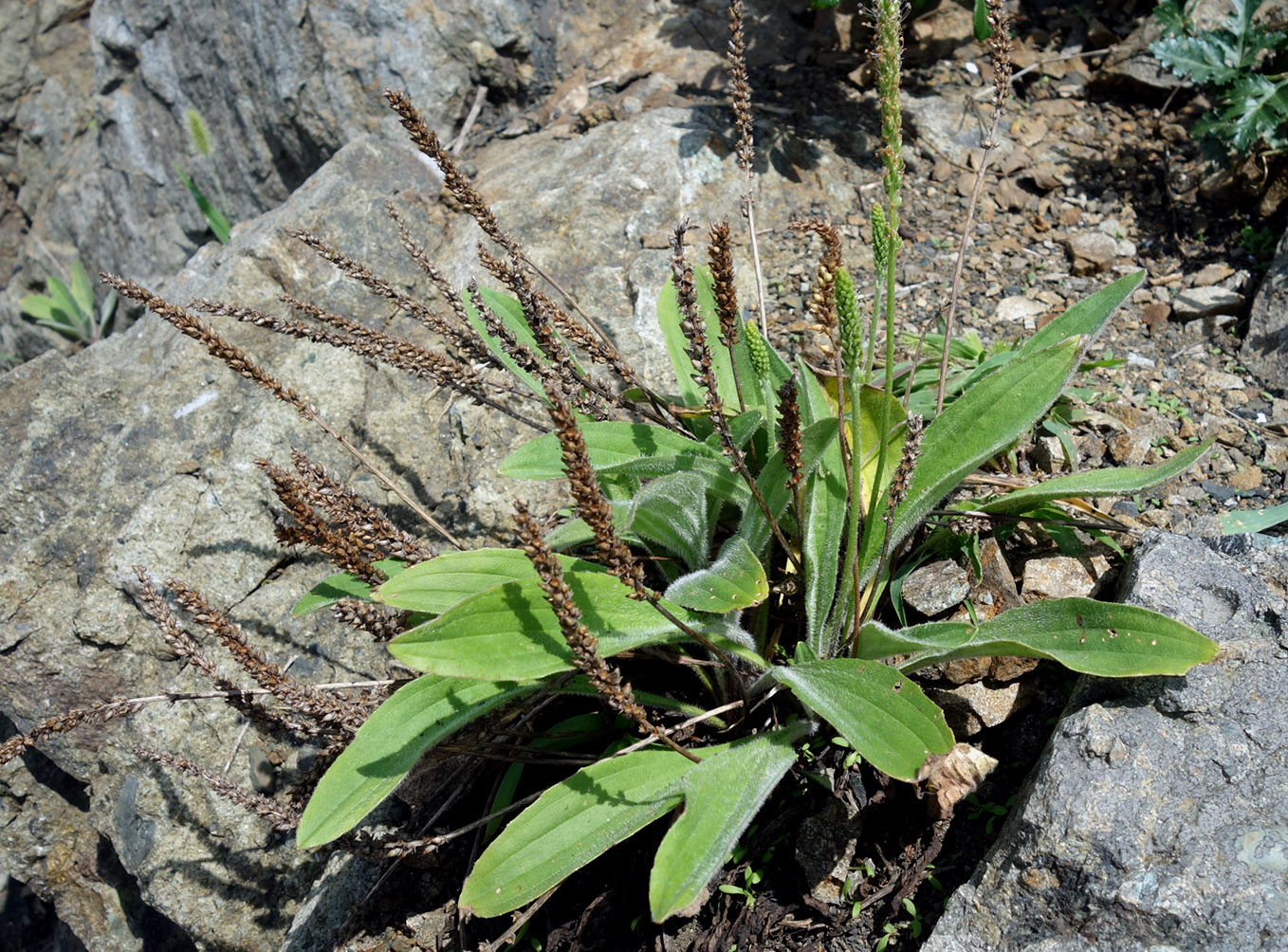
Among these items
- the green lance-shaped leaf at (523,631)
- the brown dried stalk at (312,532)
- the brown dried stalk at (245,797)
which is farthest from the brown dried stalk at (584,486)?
the brown dried stalk at (245,797)

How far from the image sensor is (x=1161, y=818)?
179cm

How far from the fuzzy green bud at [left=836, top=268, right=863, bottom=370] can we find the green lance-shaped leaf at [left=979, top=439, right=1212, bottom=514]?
937 mm

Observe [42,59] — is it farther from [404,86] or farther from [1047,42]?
[1047,42]

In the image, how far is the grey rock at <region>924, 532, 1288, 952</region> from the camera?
168 centimetres

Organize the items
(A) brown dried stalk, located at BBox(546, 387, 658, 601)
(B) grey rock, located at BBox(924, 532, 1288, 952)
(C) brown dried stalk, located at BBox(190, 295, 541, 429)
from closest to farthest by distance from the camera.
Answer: (A) brown dried stalk, located at BBox(546, 387, 658, 601) → (B) grey rock, located at BBox(924, 532, 1288, 952) → (C) brown dried stalk, located at BBox(190, 295, 541, 429)

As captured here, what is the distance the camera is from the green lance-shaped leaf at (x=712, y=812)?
5.80ft

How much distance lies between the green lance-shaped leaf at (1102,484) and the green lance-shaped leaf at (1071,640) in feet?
1.43

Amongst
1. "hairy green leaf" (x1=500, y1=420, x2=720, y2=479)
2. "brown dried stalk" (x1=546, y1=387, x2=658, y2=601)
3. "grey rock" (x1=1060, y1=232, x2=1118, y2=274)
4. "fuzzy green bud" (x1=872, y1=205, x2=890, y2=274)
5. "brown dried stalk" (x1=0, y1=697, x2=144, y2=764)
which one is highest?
"fuzzy green bud" (x1=872, y1=205, x2=890, y2=274)

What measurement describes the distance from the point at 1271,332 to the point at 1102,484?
147cm

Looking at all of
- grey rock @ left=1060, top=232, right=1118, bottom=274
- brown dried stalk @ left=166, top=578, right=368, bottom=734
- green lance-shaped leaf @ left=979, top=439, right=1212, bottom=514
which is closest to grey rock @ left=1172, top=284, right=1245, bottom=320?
grey rock @ left=1060, top=232, right=1118, bottom=274

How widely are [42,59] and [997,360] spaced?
9433mm

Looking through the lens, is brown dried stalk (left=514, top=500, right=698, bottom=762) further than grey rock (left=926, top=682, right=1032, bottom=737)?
No

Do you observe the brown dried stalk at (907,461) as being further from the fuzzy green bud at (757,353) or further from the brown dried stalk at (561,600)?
the brown dried stalk at (561,600)

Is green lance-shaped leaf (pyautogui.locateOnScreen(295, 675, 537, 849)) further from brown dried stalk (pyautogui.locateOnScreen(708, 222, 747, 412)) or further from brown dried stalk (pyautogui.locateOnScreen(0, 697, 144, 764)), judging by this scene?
brown dried stalk (pyautogui.locateOnScreen(708, 222, 747, 412))
